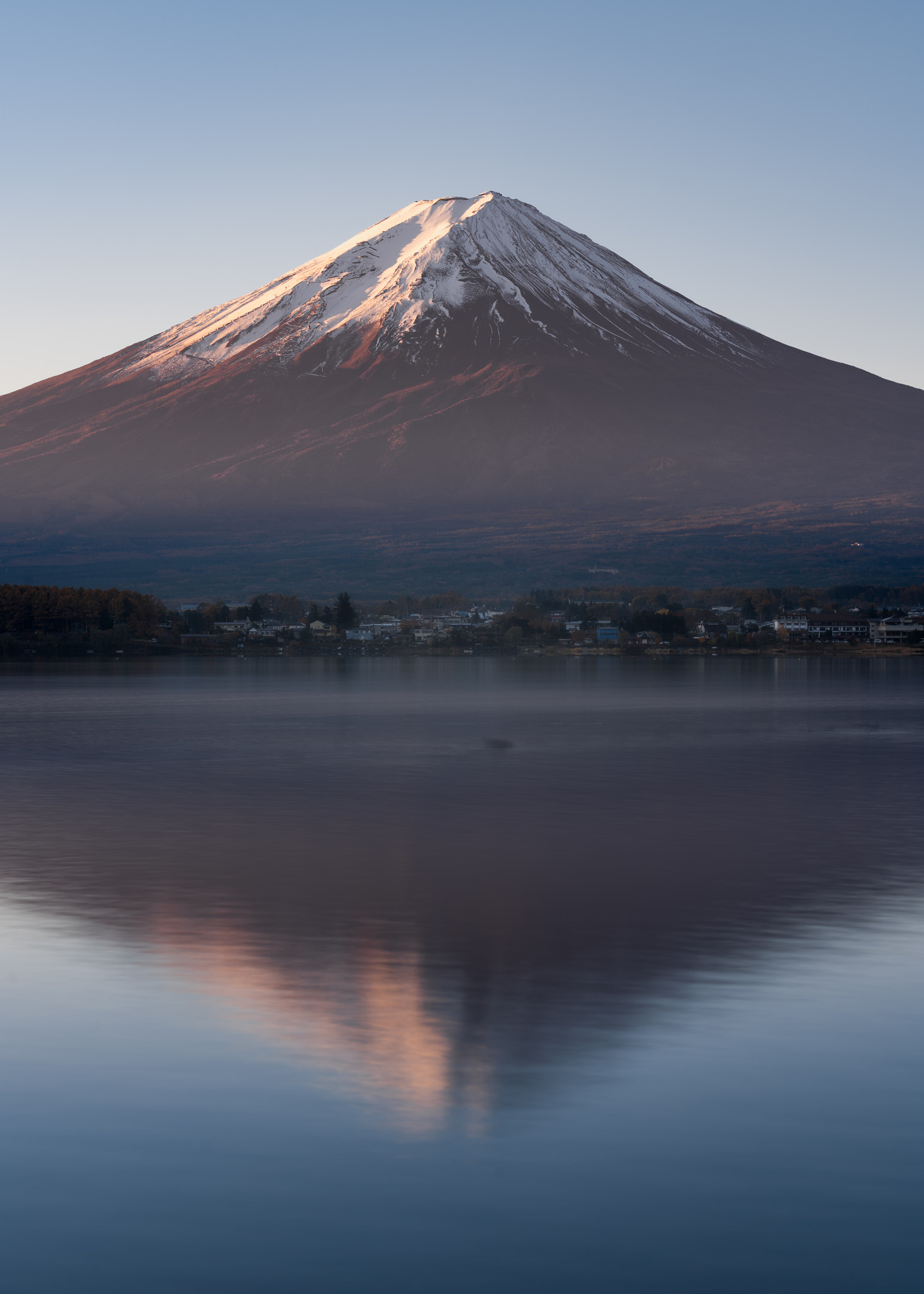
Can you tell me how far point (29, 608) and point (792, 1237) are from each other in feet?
453

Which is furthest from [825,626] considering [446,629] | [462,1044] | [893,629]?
[462,1044]

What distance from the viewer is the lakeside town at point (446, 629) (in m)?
142

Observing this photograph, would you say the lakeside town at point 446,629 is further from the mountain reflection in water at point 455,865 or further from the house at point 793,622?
the mountain reflection in water at point 455,865

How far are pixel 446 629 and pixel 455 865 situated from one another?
15875cm

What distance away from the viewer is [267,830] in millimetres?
26047

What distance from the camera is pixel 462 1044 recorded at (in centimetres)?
1134

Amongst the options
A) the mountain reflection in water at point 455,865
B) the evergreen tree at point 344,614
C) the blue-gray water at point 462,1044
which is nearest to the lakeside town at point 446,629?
the evergreen tree at point 344,614

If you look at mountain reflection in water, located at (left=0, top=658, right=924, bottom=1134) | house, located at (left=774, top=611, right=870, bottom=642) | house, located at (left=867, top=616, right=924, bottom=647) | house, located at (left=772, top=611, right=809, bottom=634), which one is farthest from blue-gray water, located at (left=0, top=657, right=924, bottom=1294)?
house, located at (left=772, top=611, right=809, bottom=634)

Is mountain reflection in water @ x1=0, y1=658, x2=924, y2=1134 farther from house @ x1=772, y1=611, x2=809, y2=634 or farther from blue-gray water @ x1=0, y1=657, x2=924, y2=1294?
house @ x1=772, y1=611, x2=809, y2=634

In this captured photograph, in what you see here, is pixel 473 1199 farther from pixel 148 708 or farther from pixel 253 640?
pixel 253 640

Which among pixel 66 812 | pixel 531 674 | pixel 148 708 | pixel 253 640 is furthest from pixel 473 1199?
pixel 253 640

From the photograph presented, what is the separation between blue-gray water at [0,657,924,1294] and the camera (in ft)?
25.5

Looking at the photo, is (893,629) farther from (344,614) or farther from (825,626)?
(344,614)

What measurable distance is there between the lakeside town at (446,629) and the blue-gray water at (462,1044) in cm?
11520
